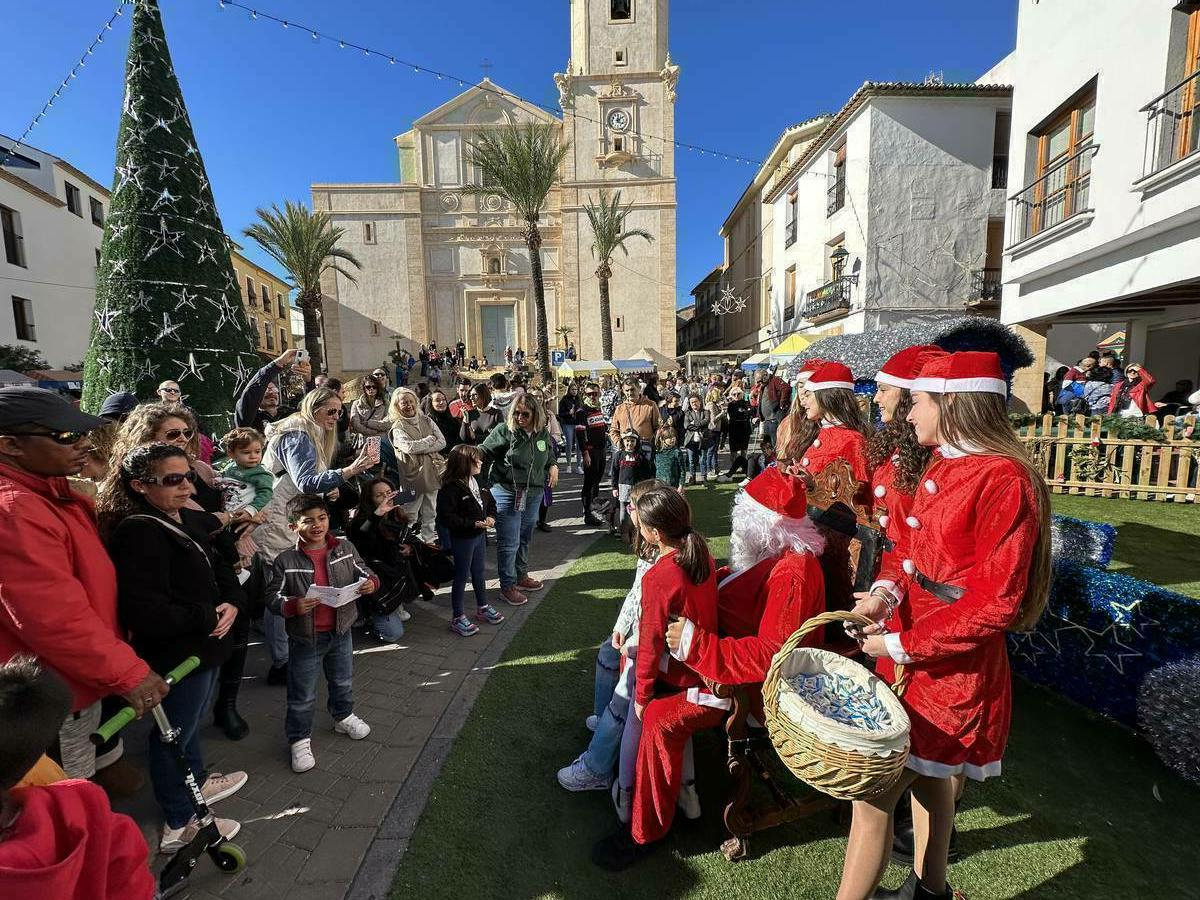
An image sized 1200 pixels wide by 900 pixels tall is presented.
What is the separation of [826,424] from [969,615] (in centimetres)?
200

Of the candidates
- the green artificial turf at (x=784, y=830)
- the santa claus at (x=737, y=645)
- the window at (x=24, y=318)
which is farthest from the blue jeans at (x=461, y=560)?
the window at (x=24, y=318)

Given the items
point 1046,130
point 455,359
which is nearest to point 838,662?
point 1046,130

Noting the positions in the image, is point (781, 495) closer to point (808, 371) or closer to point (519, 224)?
point (808, 371)

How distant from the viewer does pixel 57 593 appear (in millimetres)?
1877

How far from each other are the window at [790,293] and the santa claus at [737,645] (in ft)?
81.5

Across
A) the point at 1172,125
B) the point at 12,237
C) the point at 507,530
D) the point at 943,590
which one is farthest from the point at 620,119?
the point at 943,590

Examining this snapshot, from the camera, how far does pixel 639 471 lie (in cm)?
715

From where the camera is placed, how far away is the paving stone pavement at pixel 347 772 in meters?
2.40

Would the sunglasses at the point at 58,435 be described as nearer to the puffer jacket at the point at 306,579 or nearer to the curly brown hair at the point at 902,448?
the puffer jacket at the point at 306,579

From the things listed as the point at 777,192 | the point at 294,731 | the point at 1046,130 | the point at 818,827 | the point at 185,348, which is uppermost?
the point at 777,192

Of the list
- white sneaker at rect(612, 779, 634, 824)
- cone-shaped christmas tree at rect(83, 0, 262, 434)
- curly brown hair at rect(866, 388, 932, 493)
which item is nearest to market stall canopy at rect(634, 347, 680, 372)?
cone-shaped christmas tree at rect(83, 0, 262, 434)

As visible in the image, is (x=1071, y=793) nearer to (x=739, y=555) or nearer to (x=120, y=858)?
(x=739, y=555)

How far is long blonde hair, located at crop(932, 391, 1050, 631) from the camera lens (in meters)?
1.83

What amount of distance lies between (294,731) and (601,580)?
333 centimetres
